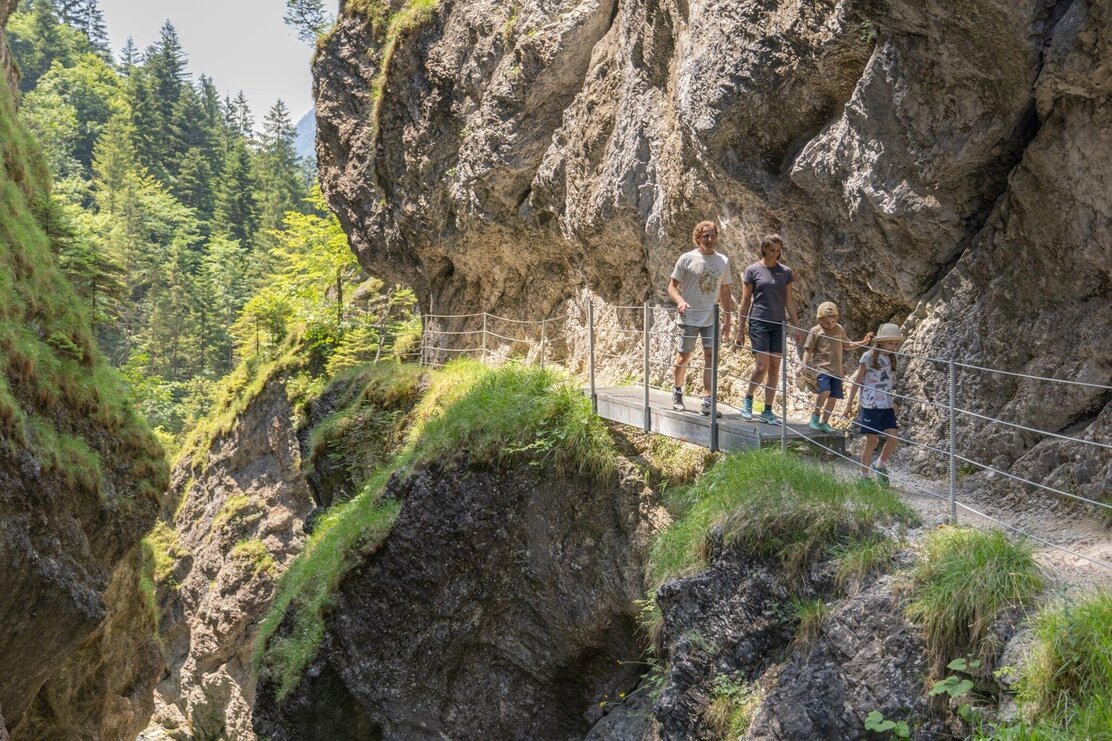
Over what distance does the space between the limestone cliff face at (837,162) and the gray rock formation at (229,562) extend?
8.77m

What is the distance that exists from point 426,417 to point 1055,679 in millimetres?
10619

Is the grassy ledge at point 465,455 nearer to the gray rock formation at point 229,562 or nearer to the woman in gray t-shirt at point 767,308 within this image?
the woman in gray t-shirt at point 767,308

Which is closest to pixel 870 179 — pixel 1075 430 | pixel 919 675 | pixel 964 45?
pixel 964 45

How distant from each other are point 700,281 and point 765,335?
3.29 feet

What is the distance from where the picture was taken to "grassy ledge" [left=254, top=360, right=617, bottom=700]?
1027 cm

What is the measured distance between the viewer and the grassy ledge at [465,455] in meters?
10.3

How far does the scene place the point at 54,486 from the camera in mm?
11320

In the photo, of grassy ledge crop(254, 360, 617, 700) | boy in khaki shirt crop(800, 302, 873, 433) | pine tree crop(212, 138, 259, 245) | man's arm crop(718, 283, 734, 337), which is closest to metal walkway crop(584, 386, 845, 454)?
boy in khaki shirt crop(800, 302, 873, 433)

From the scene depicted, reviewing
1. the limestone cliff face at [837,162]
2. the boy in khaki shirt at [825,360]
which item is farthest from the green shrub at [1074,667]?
the boy in khaki shirt at [825,360]

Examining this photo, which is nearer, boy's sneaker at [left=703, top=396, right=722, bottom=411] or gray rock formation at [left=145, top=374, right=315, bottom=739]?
boy's sneaker at [left=703, top=396, right=722, bottom=411]

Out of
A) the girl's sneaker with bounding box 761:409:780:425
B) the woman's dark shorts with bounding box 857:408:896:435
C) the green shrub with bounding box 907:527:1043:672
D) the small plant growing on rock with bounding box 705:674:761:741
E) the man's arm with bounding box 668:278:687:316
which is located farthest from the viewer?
the man's arm with bounding box 668:278:687:316

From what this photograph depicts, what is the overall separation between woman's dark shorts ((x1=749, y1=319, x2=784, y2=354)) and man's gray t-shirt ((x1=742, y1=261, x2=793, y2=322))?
8 cm

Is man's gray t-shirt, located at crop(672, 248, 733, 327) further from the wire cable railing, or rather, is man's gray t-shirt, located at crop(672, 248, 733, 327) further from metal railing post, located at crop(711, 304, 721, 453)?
metal railing post, located at crop(711, 304, 721, 453)

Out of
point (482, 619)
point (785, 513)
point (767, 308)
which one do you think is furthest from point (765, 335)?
point (482, 619)
